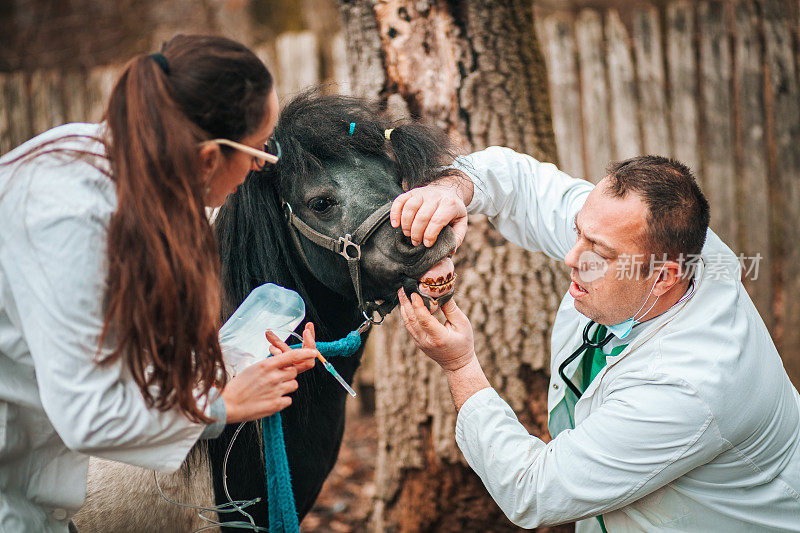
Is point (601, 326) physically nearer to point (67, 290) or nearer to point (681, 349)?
point (681, 349)

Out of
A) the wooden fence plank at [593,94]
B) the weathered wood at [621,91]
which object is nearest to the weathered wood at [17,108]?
the wooden fence plank at [593,94]

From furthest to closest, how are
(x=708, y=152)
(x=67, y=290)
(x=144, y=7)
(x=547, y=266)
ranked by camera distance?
1. (x=144, y=7)
2. (x=708, y=152)
3. (x=547, y=266)
4. (x=67, y=290)

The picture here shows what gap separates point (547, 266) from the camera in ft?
11.7

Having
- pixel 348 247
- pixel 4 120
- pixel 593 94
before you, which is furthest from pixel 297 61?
pixel 348 247

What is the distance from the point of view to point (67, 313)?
1388mm

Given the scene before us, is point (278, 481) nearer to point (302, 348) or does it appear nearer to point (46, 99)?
point (302, 348)

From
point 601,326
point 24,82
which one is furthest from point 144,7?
Result: point 601,326

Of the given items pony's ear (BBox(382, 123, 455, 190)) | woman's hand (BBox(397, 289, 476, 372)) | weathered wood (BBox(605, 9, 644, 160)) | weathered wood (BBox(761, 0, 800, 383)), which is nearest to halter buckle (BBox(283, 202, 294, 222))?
pony's ear (BBox(382, 123, 455, 190))

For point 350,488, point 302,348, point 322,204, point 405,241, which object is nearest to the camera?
point 302,348

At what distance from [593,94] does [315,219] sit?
361cm

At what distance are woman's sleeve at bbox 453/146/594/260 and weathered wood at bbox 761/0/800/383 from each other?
3323mm

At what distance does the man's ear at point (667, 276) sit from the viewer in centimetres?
210

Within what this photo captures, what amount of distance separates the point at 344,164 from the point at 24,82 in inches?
181

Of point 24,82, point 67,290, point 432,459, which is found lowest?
point 432,459
